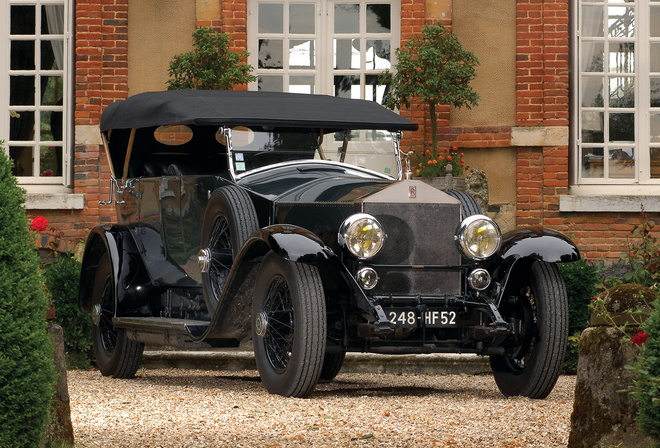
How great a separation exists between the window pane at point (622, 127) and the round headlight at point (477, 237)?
250 inches

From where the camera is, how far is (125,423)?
17.1ft

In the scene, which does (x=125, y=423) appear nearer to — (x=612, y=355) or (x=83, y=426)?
(x=83, y=426)

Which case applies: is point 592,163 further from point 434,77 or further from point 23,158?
point 23,158

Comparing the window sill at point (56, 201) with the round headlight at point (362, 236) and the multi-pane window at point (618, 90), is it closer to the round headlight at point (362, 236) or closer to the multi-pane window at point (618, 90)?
the multi-pane window at point (618, 90)

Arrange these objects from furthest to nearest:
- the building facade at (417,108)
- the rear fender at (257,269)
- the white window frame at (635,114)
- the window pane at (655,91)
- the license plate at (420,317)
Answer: the window pane at (655,91)
the white window frame at (635,114)
the building facade at (417,108)
the license plate at (420,317)
the rear fender at (257,269)

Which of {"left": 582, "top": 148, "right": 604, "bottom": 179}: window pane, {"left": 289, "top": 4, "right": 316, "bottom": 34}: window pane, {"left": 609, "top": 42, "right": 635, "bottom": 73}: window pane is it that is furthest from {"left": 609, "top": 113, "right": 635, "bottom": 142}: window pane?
{"left": 289, "top": 4, "right": 316, "bottom": 34}: window pane

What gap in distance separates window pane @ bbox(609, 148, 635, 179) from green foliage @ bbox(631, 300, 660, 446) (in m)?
9.04

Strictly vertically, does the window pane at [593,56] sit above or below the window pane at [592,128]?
above

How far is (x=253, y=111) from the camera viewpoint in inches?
289

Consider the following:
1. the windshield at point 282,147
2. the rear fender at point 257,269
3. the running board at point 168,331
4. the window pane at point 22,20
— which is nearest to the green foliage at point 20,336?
the rear fender at point 257,269

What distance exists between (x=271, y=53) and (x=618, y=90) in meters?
3.72

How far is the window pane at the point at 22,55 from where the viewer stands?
12477 mm

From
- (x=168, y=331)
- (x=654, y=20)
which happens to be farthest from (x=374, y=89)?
(x=168, y=331)

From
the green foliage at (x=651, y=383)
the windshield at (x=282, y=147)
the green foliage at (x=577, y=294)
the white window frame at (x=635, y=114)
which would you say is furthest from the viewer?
the white window frame at (x=635, y=114)
